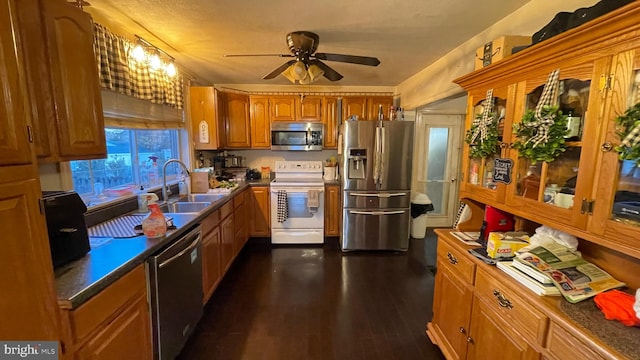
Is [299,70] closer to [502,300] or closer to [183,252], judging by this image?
[183,252]

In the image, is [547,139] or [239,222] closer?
[547,139]

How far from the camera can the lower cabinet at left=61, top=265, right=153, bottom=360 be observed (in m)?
1.02

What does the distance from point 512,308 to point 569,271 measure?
285 millimetres

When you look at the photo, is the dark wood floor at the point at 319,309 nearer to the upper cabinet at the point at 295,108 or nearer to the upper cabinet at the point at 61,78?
the upper cabinet at the point at 61,78

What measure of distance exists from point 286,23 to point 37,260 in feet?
6.52

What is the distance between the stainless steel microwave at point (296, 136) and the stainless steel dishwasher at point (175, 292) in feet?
7.04

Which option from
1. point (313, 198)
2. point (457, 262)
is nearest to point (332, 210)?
point (313, 198)

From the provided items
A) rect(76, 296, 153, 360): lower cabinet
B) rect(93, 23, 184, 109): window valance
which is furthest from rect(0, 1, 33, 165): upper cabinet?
rect(93, 23, 184, 109): window valance

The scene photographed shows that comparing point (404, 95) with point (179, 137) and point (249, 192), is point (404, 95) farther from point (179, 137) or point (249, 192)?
point (179, 137)

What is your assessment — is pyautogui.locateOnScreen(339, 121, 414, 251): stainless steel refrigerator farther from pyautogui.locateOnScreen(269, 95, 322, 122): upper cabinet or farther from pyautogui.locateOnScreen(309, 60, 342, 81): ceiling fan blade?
pyautogui.locateOnScreen(309, 60, 342, 81): ceiling fan blade

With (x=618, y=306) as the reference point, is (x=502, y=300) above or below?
below

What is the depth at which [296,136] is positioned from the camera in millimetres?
3977

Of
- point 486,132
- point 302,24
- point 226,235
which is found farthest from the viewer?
point 226,235

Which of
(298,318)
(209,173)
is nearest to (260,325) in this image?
(298,318)
